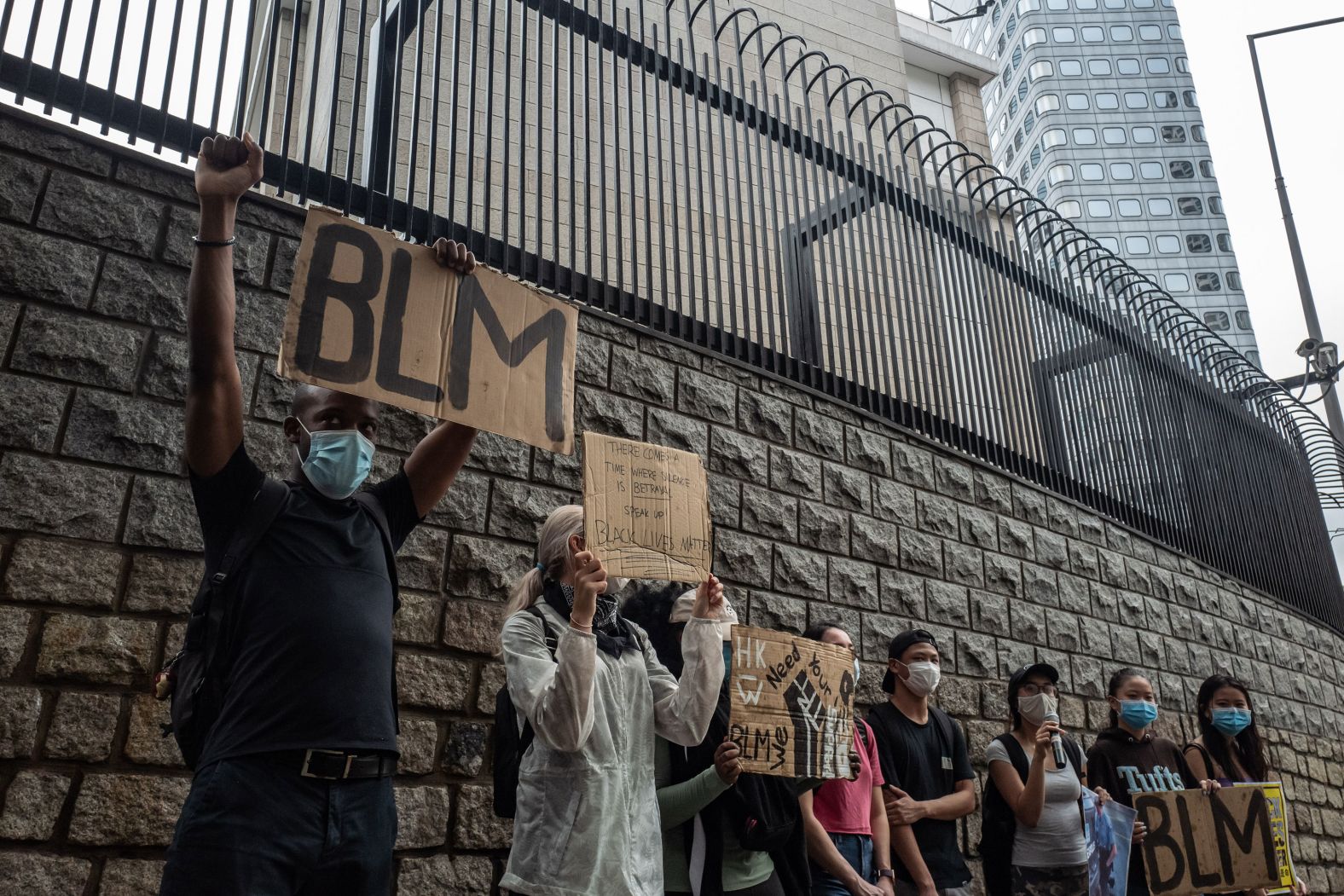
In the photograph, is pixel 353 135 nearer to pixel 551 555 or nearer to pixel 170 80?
pixel 170 80

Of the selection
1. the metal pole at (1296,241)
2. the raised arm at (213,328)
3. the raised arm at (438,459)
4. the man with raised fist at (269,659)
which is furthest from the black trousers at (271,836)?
the metal pole at (1296,241)

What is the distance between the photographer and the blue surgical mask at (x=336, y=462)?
2768mm

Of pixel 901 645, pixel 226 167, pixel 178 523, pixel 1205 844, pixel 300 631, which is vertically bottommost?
pixel 1205 844

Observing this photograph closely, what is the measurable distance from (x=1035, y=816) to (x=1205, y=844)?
1.01 metres

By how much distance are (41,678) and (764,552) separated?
3388 millimetres

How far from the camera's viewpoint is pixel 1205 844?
511 centimetres

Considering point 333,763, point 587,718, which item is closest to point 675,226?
point 587,718

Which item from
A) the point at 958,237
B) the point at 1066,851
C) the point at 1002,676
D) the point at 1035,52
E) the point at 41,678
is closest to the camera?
the point at 41,678

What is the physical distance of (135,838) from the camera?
3.36 metres

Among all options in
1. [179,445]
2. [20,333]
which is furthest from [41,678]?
[20,333]

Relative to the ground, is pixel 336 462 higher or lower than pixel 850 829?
higher

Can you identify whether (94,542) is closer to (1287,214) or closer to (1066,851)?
(1066,851)

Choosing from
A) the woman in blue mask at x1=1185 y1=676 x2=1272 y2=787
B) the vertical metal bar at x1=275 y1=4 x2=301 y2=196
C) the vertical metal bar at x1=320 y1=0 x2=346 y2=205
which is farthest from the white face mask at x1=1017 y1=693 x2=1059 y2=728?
the vertical metal bar at x1=275 y1=4 x2=301 y2=196

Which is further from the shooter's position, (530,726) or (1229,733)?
(1229,733)
